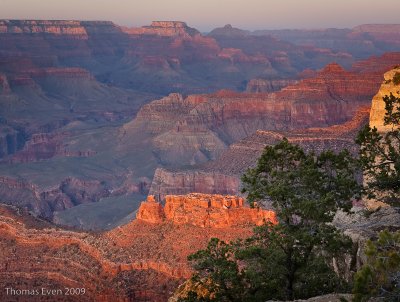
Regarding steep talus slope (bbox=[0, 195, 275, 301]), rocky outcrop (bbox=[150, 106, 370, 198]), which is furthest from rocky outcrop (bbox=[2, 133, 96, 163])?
steep talus slope (bbox=[0, 195, 275, 301])

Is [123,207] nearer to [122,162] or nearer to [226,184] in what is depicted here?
[226,184]

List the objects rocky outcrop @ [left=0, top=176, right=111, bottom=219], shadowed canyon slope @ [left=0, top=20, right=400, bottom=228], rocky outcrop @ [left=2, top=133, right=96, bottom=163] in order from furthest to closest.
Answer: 1. rocky outcrop @ [left=2, top=133, right=96, bottom=163]
2. rocky outcrop @ [left=0, top=176, right=111, bottom=219]
3. shadowed canyon slope @ [left=0, top=20, right=400, bottom=228]

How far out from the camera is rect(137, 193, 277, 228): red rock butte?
34812 mm

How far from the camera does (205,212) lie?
115 feet

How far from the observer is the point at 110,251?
3500 centimetres

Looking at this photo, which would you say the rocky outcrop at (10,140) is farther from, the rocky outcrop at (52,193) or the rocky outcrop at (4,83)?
the rocky outcrop at (52,193)

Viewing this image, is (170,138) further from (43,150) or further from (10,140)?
(10,140)

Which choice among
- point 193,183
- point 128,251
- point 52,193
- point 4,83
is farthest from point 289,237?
point 4,83

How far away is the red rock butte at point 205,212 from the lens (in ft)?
114

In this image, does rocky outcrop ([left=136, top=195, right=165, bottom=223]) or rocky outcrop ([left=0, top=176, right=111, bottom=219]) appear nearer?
rocky outcrop ([left=136, top=195, right=165, bottom=223])

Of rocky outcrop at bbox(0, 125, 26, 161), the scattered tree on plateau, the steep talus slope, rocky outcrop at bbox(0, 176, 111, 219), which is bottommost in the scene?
rocky outcrop at bbox(0, 125, 26, 161)

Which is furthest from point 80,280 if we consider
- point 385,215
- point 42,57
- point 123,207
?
point 42,57

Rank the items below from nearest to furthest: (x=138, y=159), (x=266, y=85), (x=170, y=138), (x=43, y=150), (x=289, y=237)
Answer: (x=289, y=237) < (x=170, y=138) < (x=138, y=159) < (x=43, y=150) < (x=266, y=85)

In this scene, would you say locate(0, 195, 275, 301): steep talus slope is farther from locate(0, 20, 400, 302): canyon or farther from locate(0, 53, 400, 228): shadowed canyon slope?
locate(0, 53, 400, 228): shadowed canyon slope
